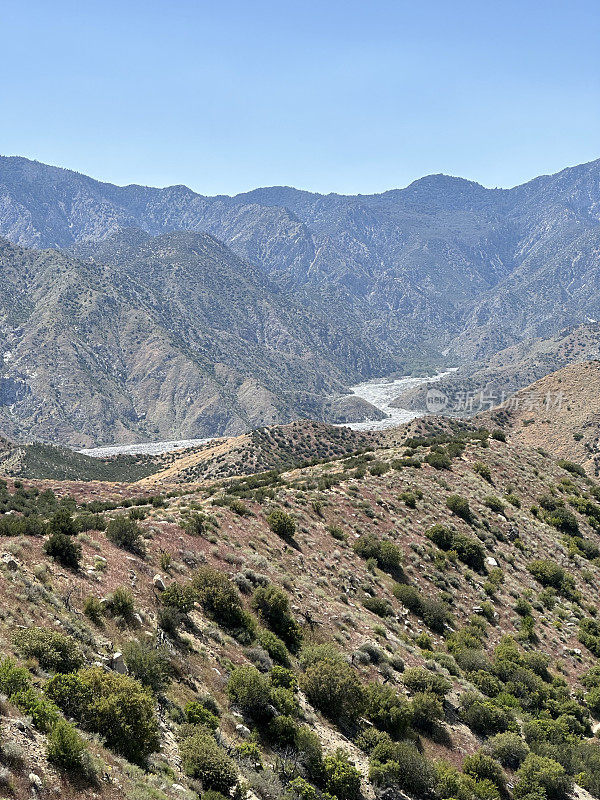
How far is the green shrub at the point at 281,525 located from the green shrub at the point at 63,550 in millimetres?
13939

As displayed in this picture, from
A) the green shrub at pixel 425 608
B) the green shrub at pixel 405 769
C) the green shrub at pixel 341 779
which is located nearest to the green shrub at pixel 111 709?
the green shrub at pixel 341 779

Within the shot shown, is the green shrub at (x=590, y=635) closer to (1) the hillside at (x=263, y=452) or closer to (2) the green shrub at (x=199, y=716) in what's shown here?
(2) the green shrub at (x=199, y=716)

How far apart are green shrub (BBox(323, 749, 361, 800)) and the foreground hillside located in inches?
2.6

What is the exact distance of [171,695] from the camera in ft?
51.3

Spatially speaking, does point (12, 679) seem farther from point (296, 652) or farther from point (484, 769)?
point (484, 769)

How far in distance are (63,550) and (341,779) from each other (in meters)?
11.4

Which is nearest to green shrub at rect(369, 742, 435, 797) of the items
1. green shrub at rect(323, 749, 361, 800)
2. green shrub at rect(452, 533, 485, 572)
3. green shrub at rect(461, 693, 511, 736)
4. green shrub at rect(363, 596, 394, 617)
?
green shrub at rect(323, 749, 361, 800)

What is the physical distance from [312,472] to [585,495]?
94.9 feet

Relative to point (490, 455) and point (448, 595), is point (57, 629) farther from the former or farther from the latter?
point (490, 455)

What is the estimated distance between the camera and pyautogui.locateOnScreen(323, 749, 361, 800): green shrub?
53.1ft

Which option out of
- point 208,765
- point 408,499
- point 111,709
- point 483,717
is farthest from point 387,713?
point 408,499

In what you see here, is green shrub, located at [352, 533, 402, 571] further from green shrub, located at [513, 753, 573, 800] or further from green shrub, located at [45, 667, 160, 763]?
green shrub, located at [45, 667, 160, 763]

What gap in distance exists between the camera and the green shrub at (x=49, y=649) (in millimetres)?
13445

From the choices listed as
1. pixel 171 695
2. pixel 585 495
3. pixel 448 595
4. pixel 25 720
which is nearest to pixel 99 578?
pixel 171 695
